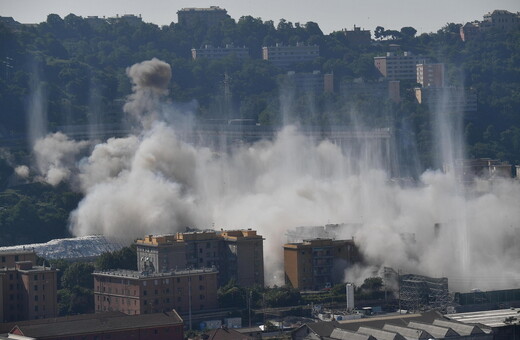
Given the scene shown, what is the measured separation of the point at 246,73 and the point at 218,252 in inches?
2032

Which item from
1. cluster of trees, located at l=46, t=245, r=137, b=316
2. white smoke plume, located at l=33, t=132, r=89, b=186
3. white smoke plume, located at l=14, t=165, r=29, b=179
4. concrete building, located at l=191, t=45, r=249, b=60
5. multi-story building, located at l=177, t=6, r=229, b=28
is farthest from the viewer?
multi-story building, located at l=177, t=6, r=229, b=28

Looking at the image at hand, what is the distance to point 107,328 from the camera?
1720 inches

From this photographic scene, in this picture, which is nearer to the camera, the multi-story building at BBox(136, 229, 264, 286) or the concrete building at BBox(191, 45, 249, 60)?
the multi-story building at BBox(136, 229, 264, 286)

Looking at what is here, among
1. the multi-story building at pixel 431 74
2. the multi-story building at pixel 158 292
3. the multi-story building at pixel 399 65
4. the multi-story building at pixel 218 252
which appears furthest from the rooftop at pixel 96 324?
the multi-story building at pixel 399 65

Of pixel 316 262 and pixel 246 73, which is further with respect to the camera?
pixel 246 73

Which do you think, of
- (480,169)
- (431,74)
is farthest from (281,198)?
(431,74)

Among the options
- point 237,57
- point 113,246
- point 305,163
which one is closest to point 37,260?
point 113,246

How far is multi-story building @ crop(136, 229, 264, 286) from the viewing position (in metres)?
55.6

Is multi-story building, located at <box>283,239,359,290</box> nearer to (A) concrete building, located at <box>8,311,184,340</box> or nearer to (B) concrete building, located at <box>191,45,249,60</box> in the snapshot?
(A) concrete building, located at <box>8,311,184,340</box>

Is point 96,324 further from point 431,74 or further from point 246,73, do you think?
point 431,74

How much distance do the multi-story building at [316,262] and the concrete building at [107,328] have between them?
11.9m

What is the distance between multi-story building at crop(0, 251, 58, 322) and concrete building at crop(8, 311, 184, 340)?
14.5 feet

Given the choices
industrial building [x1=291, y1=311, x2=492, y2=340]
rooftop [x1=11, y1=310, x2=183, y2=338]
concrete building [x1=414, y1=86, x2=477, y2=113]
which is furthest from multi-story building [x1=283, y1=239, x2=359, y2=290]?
concrete building [x1=414, y1=86, x2=477, y2=113]

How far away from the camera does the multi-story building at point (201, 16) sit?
4815 inches
